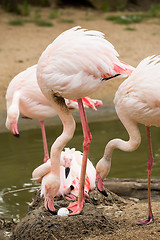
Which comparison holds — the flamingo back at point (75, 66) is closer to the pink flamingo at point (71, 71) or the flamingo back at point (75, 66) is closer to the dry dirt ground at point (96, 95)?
the pink flamingo at point (71, 71)

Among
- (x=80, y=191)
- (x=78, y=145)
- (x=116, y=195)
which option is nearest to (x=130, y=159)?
(x=78, y=145)

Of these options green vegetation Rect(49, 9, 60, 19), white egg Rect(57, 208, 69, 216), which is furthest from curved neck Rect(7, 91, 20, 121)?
green vegetation Rect(49, 9, 60, 19)

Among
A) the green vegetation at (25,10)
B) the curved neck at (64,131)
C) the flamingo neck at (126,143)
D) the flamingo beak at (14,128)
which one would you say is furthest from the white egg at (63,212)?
the green vegetation at (25,10)

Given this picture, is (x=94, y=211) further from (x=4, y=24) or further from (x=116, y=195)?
(x=4, y=24)

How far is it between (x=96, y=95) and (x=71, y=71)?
4.94 meters

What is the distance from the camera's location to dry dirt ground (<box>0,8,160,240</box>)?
4.05 m

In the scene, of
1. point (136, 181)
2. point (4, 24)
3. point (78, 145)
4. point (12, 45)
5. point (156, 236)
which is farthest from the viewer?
point (4, 24)

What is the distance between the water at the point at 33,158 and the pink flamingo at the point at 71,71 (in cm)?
133

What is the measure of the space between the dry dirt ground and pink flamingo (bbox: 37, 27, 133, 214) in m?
0.24

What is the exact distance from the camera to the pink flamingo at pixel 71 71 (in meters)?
4.09

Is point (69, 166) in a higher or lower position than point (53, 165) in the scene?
lower

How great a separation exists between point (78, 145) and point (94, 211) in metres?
2.86

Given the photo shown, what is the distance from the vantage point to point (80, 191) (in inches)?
174

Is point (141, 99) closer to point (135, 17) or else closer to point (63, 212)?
point (63, 212)
